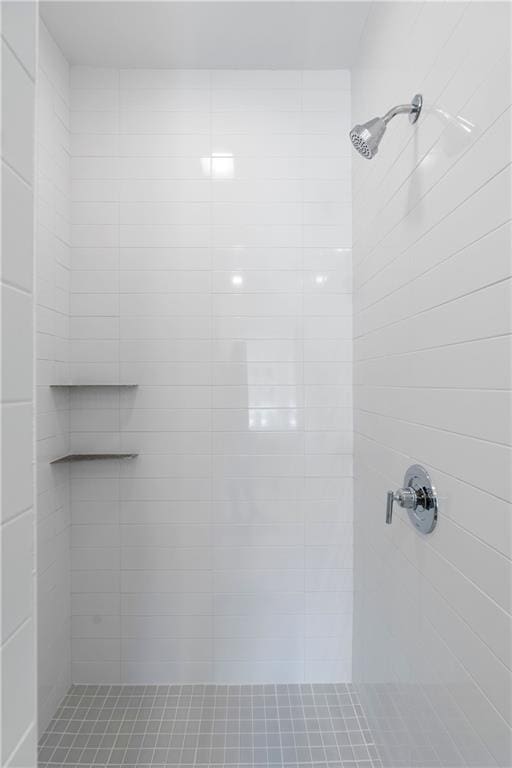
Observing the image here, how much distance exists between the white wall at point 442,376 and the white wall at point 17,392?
79 cm

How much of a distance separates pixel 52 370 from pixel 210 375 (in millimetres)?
662

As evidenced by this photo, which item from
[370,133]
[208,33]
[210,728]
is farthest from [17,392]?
[208,33]

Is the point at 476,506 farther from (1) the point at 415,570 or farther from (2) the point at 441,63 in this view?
(2) the point at 441,63

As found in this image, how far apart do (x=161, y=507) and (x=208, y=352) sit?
73 cm

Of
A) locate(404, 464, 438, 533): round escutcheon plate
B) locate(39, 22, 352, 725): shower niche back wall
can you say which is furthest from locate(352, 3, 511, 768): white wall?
locate(39, 22, 352, 725): shower niche back wall

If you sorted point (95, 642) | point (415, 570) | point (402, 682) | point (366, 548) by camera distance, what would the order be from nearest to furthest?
point (415, 570)
point (402, 682)
point (366, 548)
point (95, 642)

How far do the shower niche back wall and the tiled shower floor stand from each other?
0.10 meters

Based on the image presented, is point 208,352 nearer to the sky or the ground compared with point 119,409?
nearer to the sky

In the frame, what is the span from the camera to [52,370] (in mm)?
2092

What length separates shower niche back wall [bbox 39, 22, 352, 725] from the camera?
7.47 feet

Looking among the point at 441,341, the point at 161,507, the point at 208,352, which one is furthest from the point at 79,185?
the point at 441,341

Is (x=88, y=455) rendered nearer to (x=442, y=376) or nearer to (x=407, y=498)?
(x=407, y=498)

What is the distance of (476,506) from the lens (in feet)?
3.45

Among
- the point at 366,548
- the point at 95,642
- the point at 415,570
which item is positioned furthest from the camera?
the point at 95,642
